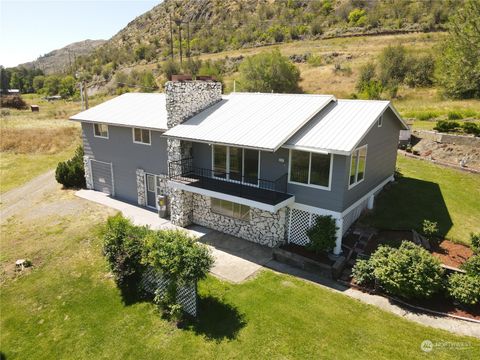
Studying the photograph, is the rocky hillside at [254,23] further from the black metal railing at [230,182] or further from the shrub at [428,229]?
the shrub at [428,229]

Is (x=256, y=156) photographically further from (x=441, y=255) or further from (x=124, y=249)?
(x=441, y=255)

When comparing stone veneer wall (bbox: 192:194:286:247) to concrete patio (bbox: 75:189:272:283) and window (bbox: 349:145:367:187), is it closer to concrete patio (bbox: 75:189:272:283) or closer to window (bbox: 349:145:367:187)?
concrete patio (bbox: 75:189:272:283)

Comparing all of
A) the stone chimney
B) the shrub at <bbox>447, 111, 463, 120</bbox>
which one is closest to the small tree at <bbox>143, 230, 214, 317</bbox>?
the stone chimney

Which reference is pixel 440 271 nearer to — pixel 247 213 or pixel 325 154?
pixel 325 154

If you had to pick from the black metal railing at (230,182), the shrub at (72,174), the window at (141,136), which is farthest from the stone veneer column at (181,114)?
the shrub at (72,174)

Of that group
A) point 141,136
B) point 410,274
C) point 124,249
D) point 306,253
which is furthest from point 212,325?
point 141,136

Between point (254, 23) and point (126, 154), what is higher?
point (254, 23)

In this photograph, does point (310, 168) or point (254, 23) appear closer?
point (310, 168)
